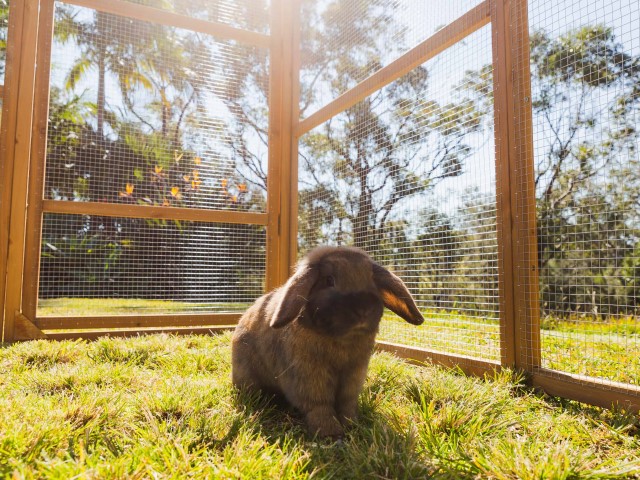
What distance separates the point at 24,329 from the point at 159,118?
281 centimetres

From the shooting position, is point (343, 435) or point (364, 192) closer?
point (343, 435)

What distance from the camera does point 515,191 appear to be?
3020mm

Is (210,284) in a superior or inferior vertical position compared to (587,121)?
inferior

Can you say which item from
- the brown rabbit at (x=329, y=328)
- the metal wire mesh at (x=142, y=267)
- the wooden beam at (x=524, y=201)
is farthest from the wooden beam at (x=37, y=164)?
the wooden beam at (x=524, y=201)

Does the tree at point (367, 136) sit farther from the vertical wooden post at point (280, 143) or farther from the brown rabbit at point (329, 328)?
the brown rabbit at point (329, 328)

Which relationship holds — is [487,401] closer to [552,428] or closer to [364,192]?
[552,428]

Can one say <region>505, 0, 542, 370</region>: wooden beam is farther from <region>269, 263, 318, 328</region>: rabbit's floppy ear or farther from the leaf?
the leaf

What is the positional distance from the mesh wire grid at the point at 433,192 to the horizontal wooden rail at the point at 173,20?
1.74 m

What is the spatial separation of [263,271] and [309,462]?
388 centimetres

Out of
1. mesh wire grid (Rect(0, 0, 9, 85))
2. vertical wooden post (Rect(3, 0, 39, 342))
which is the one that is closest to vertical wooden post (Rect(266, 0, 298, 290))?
vertical wooden post (Rect(3, 0, 39, 342))

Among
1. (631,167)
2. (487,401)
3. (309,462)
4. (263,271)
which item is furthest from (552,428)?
(263,271)

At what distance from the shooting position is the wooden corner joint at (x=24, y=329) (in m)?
4.51

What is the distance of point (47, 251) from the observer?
5000 millimetres

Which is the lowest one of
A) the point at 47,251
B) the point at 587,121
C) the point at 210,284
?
the point at 210,284
